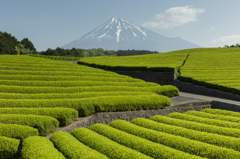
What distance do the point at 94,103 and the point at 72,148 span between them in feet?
14.6

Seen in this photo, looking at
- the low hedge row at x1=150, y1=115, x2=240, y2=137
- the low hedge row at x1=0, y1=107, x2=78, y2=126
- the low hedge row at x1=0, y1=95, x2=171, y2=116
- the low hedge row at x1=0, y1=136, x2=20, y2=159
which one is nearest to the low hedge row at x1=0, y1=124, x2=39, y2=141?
the low hedge row at x1=0, y1=136, x2=20, y2=159

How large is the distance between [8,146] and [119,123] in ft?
15.3

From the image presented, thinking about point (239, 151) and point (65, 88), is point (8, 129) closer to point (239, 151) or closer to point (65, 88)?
point (65, 88)

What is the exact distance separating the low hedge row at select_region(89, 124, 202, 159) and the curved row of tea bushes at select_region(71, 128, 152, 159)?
0.29 m

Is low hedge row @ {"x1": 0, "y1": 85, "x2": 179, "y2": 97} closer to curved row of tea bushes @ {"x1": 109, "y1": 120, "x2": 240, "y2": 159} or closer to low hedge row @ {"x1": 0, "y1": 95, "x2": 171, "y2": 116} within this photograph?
low hedge row @ {"x1": 0, "y1": 95, "x2": 171, "y2": 116}

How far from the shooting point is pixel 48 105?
34.1 ft

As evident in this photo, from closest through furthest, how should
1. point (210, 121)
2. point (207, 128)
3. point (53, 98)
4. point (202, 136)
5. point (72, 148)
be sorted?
point (72, 148)
point (202, 136)
point (207, 128)
point (210, 121)
point (53, 98)

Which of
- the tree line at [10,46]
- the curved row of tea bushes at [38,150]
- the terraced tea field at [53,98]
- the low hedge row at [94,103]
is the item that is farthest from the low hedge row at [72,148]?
the tree line at [10,46]

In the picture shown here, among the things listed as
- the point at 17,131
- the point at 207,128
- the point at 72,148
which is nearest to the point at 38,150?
the point at 72,148

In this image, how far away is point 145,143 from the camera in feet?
21.3

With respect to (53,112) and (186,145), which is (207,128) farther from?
(53,112)

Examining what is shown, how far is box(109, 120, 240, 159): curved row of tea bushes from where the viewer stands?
570 centimetres

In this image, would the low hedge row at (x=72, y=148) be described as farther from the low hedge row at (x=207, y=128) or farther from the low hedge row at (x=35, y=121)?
the low hedge row at (x=207, y=128)

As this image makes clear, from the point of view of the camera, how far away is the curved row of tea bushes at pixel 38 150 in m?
5.84
